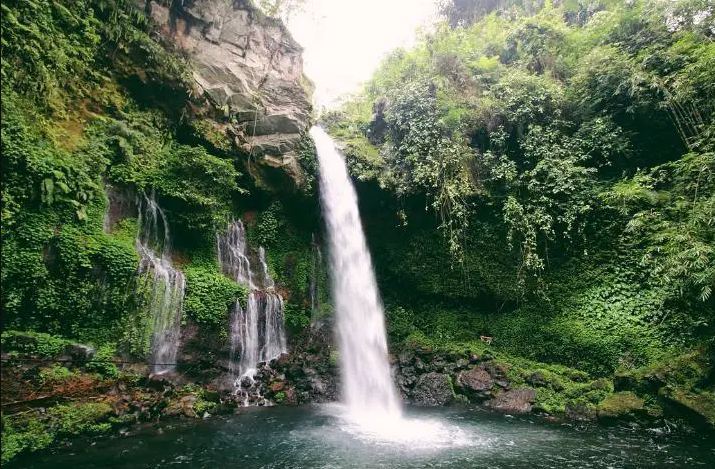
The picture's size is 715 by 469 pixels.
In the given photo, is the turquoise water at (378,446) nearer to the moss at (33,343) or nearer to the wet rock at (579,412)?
the wet rock at (579,412)

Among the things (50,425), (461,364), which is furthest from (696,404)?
(50,425)

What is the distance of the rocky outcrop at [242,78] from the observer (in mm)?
12492

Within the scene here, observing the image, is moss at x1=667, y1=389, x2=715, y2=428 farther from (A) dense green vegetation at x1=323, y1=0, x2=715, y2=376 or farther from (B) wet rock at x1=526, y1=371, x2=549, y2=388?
(B) wet rock at x1=526, y1=371, x2=549, y2=388

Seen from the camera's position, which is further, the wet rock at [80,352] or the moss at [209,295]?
the moss at [209,295]

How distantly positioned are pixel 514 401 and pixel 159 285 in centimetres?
991

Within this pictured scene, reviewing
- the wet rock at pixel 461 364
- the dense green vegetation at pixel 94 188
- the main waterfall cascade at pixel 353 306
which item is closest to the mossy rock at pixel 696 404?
the wet rock at pixel 461 364

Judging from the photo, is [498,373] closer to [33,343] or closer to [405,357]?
[405,357]

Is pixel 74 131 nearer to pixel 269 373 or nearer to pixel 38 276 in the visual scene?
pixel 38 276

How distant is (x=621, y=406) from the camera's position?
9.59 metres

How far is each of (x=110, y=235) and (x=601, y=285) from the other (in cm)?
1369

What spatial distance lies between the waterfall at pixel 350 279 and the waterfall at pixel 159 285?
5201 mm

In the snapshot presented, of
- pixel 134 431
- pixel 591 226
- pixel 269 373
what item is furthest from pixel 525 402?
pixel 134 431

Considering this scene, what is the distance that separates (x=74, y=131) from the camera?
9570mm

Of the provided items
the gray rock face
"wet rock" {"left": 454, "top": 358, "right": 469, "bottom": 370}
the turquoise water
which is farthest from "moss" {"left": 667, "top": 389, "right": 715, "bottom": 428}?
the gray rock face
